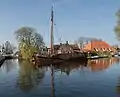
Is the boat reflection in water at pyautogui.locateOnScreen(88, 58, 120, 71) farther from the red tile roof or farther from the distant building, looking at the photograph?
the red tile roof

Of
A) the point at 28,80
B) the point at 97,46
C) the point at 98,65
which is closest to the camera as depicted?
the point at 28,80

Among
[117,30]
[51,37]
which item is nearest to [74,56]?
[51,37]

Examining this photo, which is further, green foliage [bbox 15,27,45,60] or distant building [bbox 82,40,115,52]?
distant building [bbox 82,40,115,52]

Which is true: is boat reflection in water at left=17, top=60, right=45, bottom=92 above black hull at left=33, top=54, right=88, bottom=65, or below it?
below

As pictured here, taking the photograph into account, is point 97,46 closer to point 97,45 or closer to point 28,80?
point 97,45

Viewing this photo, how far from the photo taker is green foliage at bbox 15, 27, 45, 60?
90438 millimetres

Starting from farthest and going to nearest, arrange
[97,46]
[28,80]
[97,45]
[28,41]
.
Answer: [97,45]
[97,46]
[28,41]
[28,80]

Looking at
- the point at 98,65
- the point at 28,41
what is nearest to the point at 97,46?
the point at 28,41

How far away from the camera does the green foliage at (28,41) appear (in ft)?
297

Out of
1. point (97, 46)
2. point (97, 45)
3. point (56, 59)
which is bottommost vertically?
point (56, 59)

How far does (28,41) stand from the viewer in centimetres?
9644

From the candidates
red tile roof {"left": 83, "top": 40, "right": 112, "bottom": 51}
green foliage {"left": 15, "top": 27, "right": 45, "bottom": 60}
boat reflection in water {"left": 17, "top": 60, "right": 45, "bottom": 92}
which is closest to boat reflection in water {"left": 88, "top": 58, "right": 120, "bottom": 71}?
boat reflection in water {"left": 17, "top": 60, "right": 45, "bottom": 92}

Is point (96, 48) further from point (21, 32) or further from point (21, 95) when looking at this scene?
point (21, 95)

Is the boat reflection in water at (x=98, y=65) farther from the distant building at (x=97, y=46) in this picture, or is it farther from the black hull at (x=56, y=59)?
the distant building at (x=97, y=46)
